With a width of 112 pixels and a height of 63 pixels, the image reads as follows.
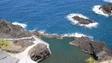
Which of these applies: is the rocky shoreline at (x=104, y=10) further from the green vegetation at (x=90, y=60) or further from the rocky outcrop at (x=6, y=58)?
the rocky outcrop at (x=6, y=58)

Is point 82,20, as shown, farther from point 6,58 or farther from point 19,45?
point 6,58

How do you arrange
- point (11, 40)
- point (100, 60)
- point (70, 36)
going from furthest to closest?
point (70, 36) → point (11, 40) → point (100, 60)

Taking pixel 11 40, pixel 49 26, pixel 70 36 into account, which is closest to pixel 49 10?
pixel 49 26

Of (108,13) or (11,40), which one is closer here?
(11,40)

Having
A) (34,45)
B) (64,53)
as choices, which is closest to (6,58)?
(34,45)

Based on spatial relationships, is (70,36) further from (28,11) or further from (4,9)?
(4,9)

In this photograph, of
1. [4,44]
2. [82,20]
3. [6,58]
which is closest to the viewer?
[6,58]
